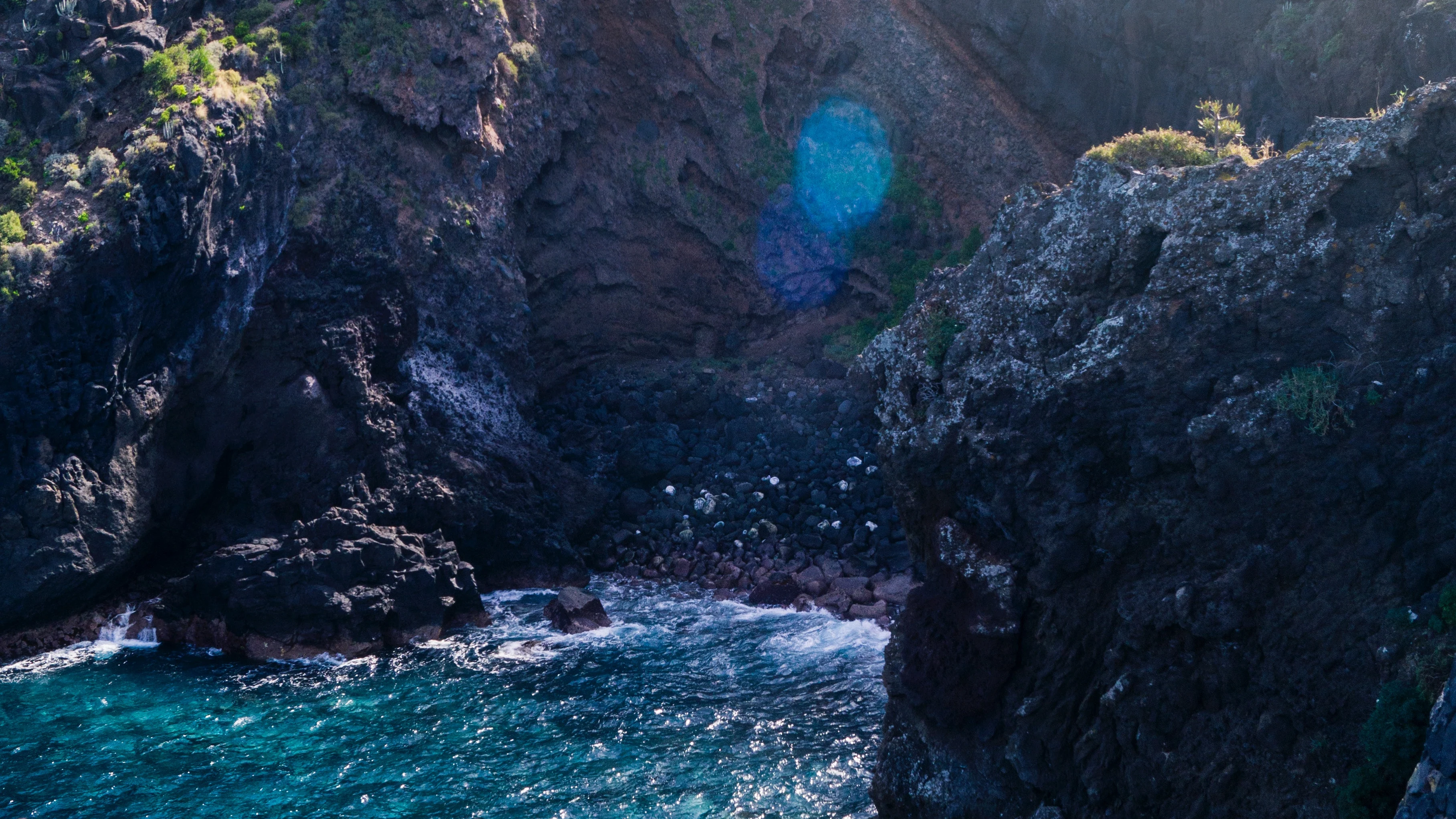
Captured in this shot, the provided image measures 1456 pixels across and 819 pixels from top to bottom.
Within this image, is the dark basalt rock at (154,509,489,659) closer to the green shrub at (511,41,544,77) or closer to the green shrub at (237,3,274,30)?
the green shrub at (237,3,274,30)

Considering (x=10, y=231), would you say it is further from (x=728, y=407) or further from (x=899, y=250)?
(x=899, y=250)

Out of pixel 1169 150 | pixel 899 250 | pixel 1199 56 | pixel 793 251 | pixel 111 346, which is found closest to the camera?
pixel 1169 150

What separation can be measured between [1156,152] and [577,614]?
1532 cm

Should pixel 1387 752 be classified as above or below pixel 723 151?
below

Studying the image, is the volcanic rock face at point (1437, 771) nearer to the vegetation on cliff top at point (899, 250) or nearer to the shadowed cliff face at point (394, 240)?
the shadowed cliff face at point (394, 240)

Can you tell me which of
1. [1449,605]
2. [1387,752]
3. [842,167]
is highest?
[842,167]

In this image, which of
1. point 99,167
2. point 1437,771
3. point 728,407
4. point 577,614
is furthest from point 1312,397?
point 99,167

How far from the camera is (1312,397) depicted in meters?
10.4

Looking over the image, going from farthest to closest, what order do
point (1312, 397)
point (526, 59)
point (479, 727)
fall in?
point (526, 59), point (479, 727), point (1312, 397)

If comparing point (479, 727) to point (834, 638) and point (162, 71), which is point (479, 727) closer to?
point (834, 638)

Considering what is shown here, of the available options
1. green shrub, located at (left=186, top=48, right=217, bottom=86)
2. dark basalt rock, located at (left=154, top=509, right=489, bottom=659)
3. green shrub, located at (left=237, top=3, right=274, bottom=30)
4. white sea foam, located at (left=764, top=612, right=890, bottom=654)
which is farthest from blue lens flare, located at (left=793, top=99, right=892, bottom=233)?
dark basalt rock, located at (left=154, top=509, right=489, bottom=659)

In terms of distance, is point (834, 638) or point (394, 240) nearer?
point (834, 638)

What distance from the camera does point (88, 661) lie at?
22.1 metres

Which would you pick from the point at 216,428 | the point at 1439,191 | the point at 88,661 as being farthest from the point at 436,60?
the point at 1439,191
